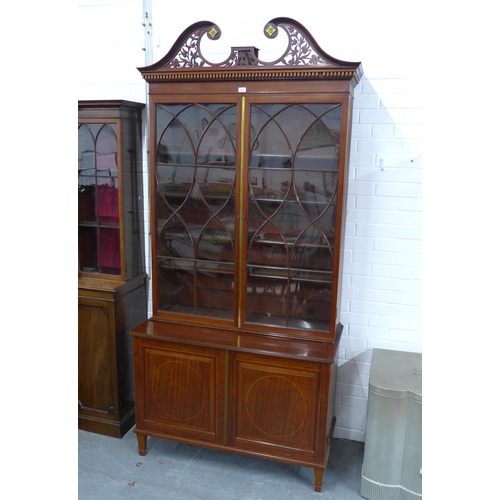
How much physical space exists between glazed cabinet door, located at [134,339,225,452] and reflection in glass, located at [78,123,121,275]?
68 centimetres

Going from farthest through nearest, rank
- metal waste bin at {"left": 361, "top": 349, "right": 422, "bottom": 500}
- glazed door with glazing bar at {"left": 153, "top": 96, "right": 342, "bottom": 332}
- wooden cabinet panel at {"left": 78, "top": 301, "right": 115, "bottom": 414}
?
wooden cabinet panel at {"left": 78, "top": 301, "right": 115, "bottom": 414} → glazed door with glazing bar at {"left": 153, "top": 96, "right": 342, "bottom": 332} → metal waste bin at {"left": 361, "top": 349, "right": 422, "bottom": 500}

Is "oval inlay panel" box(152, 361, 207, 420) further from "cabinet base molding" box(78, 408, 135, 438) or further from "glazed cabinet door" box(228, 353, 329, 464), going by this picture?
"cabinet base molding" box(78, 408, 135, 438)

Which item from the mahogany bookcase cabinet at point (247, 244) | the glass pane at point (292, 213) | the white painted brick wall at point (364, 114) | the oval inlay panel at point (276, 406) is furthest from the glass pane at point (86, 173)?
the oval inlay panel at point (276, 406)

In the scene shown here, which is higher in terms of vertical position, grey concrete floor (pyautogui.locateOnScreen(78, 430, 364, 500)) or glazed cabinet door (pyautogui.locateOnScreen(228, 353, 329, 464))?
glazed cabinet door (pyautogui.locateOnScreen(228, 353, 329, 464))

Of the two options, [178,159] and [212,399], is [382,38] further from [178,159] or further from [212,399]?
[212,399]

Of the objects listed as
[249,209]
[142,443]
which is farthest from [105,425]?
[249,209]

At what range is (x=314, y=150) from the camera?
2.36 meters

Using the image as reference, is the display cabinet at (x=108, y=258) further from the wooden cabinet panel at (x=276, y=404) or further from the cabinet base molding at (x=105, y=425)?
Result: the wooden cabinet panel at (x=276, y=404)

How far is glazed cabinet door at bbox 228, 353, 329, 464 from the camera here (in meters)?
2.35

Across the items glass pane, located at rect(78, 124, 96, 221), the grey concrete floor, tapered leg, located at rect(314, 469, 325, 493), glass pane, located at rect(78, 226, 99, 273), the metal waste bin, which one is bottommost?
the grey concrete floor

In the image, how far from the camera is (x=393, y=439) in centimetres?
231

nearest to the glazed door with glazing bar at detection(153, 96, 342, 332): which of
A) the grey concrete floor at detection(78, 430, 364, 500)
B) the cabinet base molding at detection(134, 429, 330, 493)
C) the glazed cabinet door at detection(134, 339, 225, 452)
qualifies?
the glazed cabinet door at detection(134, 339, 225, 452)

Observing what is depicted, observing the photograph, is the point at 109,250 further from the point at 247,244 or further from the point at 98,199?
the point at 247,244
